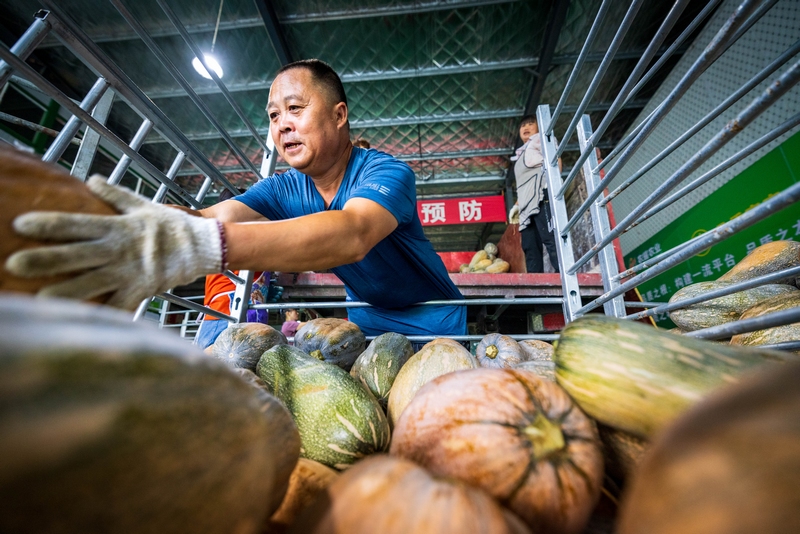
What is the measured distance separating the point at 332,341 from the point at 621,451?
60.2 inches

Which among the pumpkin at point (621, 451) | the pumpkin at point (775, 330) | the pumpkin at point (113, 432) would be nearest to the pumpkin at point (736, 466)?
the pumpkin at point (621, 451)

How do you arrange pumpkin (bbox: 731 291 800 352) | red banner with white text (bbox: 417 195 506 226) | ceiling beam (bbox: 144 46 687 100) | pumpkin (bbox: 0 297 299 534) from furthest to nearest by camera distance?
red banner with white text (bbox: 417 195 506 226), ceiling beam (bbox: 144 46 687 100), pumpkin (bbox: 731 291 800 352), pumpkin (bbox: 0 297 299 534)

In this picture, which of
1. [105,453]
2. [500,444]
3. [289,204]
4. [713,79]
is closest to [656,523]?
[500,444]

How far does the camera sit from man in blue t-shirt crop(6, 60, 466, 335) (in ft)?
2.27

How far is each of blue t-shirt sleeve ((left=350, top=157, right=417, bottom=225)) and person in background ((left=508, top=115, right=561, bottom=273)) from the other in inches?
146

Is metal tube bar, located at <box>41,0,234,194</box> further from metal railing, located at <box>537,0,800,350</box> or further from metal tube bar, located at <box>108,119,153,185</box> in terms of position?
metal railing, located at <box>537,0,800,350</box>

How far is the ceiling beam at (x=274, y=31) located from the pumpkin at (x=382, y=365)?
565 cm

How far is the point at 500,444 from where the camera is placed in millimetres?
601

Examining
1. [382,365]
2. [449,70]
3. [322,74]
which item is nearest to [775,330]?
[382,365]

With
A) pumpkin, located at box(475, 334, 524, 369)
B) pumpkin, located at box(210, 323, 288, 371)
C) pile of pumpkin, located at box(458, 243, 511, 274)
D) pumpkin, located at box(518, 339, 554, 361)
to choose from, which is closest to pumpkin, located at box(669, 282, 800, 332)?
pumpkin, located at box(518, 339, 554, 361)

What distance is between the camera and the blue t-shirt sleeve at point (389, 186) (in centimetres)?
160

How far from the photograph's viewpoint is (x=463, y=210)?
28.0 ft

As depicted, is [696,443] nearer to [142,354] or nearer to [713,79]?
[142,354]

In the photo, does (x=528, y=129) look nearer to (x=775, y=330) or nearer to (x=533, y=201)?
(x=533, y=201)
